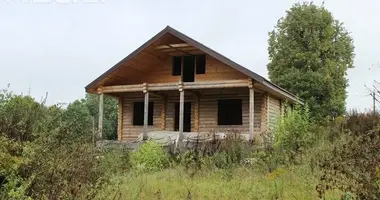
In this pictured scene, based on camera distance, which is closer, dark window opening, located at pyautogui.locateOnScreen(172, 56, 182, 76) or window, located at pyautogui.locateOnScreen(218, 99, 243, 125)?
window, located at pyautogui.locateOnScreen(218, 99, 243, 125)

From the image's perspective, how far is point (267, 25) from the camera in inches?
1786

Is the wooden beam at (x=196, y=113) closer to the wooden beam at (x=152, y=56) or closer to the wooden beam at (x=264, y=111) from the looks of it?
the wooden beam at (x=152, y=56)

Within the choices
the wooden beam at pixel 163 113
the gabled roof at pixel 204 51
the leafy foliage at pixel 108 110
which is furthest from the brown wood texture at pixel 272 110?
the leafy foliage at pixel 108 110

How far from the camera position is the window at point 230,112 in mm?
24438

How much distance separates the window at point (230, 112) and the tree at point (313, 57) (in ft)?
47.2

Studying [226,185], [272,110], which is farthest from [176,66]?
[226,185]

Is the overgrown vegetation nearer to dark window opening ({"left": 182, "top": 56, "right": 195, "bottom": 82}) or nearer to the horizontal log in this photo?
the horizontal log

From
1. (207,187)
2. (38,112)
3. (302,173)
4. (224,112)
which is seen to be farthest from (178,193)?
(224,112)

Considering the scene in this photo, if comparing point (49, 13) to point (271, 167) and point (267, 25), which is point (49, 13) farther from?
point (267, 25)

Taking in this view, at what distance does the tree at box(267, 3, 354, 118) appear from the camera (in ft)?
125

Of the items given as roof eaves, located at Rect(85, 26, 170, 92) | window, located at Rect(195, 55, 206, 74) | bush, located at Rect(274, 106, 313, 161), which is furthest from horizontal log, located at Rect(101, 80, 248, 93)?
bush, located at Rect(274, 106, 313, 161)

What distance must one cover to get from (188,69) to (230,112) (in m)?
3.14

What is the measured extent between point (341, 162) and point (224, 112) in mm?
18020

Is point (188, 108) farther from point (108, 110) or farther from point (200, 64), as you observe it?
point (108, 110)
